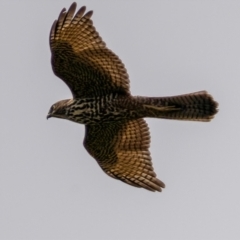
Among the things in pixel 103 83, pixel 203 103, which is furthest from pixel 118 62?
pixel 203 103

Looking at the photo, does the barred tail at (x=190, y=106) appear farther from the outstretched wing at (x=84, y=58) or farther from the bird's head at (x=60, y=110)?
the bird's head at (x=60, y=110)

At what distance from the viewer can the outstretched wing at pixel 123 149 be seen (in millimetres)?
19812

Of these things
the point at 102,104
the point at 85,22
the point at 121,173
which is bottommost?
the point at 121,173

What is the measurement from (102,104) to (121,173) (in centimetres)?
170

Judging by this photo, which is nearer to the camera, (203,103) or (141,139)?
(203,103)

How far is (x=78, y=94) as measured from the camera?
19047 millimetres

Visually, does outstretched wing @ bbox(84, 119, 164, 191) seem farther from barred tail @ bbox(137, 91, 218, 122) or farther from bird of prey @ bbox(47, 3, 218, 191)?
barred tail @ bbox(137, 91, 218, 122)

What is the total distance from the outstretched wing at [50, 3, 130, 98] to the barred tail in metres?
Answer: 0.86

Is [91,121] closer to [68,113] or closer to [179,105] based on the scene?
[68,113]

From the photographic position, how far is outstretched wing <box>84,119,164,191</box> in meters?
19.8

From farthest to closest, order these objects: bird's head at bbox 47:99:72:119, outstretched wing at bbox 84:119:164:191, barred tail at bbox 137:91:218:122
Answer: outstretched wing at bbox 84:119:164:191 → bird's head at bbox 47:99:72:119 → barred tail at bbox 137:91:218:122

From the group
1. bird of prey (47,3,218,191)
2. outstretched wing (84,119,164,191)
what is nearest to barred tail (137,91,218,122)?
bird of prey (47,3,218,191)

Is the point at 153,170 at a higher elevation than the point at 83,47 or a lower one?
lower

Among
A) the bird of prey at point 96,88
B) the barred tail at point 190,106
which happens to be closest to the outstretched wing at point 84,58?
the bird of prey at point 96,88
